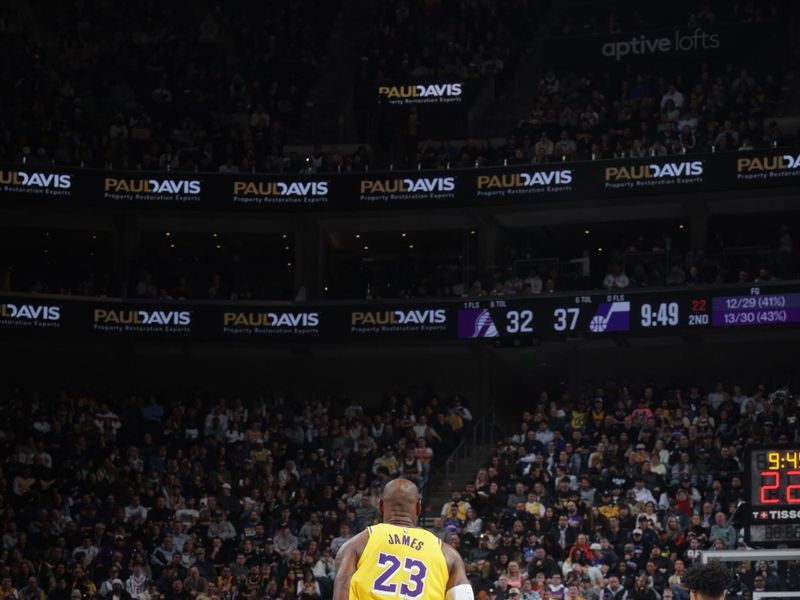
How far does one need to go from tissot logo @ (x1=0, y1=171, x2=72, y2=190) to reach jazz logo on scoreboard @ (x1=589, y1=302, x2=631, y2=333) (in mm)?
13090

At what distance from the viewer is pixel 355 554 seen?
28.1 feet

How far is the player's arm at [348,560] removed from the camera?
8422 millimetres

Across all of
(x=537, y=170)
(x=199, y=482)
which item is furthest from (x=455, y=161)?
(x=199, y=482)

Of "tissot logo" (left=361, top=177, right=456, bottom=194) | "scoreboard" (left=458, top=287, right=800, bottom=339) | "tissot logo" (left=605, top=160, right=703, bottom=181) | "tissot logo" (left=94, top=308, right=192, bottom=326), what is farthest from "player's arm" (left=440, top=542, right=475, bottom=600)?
"tissot logo" (left=94, top=308, right=192, bottom=326)

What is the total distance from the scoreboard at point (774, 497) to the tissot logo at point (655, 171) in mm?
16506

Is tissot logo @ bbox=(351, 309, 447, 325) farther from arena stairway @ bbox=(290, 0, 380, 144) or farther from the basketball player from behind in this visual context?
the basketball player from behind

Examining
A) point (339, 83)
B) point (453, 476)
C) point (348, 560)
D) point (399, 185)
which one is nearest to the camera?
point (348, 560)

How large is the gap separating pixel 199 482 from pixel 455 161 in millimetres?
10984

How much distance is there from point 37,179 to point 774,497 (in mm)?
22290

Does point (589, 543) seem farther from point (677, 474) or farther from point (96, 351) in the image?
point (96, 351)

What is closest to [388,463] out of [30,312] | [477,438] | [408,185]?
[477,438]

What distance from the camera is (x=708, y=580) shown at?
7254 mm

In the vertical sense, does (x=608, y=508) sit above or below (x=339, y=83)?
below

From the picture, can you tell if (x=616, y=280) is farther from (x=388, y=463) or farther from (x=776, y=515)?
(x=776, y=515)
